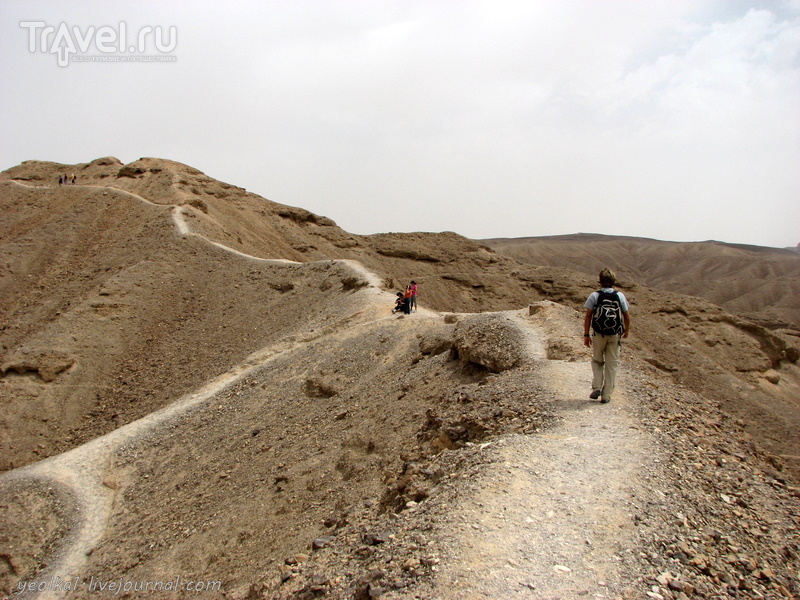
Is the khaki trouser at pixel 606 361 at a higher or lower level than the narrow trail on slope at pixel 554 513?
higher

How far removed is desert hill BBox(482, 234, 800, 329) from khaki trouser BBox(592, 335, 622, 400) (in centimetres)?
5792

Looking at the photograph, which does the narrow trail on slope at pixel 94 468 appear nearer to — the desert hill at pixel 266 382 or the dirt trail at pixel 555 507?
the desert hill at pixel 266 382

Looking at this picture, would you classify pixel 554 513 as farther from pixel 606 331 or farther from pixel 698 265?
pixel 698 265

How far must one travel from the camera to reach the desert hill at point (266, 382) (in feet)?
24.7

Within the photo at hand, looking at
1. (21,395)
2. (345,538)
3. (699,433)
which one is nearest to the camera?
(345,538)

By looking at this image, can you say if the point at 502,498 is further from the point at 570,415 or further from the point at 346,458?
the point at 346,458

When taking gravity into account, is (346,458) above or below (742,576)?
below

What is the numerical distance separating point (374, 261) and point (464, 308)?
5.59 meters

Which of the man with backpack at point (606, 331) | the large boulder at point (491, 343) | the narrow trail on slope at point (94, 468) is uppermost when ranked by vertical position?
the man with backpack at point (606, 331)

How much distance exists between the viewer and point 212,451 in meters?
12.1

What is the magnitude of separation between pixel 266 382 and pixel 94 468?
12.7 feet

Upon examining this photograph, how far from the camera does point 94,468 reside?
12680 mm

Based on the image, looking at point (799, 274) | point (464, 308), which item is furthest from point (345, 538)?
point (799, 274)

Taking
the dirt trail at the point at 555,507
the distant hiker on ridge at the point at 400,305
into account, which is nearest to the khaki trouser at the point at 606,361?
the dirt trail at the point at 555,507
